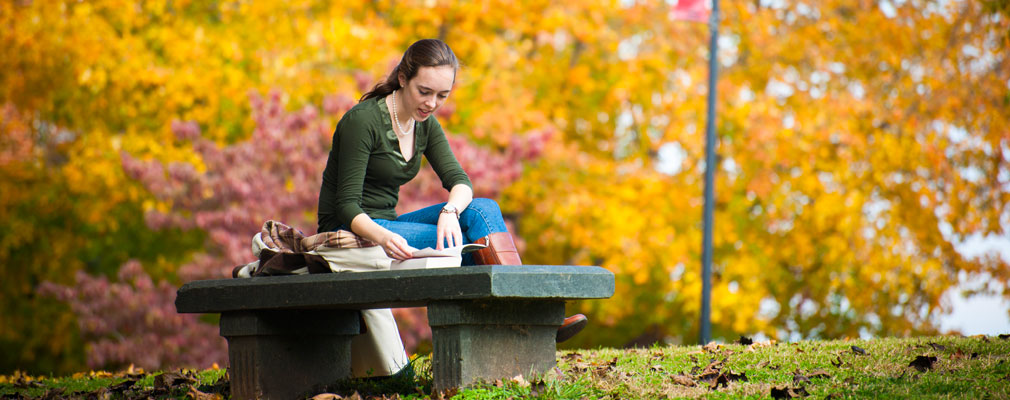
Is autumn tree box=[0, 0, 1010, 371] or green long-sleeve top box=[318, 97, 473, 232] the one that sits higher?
autumn tree box=[0, 0, 1010, 371]

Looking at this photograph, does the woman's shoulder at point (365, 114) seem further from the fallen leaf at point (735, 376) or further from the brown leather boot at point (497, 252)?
the fallen leaf at point (735, 376)

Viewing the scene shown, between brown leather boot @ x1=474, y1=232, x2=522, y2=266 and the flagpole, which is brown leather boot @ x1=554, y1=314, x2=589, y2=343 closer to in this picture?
brown leather boot @ x1=474, y1=232, x2=522, y2=266

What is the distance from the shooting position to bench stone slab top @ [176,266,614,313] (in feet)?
13.1

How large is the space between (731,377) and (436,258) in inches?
59.6

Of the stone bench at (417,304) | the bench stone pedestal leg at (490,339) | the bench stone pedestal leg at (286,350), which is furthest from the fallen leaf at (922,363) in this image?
the bench stone pedestal leg at (286,350)

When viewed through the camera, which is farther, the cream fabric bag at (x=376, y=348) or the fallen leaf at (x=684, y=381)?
the cream fabric bag at (x=376, y=348)

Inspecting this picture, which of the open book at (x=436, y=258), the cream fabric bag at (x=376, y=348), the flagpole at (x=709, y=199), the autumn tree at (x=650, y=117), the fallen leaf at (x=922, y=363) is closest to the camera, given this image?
the open book at (x=436, y=258)

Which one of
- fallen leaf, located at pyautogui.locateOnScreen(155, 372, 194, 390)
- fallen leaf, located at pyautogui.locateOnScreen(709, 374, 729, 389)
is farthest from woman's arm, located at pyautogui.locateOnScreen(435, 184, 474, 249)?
fallen leaf, located at pyautogui.locateOnScreen(155, 372, 194, 390)

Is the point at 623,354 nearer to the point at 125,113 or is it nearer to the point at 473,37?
the point at 473,37

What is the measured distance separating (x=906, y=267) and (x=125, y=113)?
38.9 ft

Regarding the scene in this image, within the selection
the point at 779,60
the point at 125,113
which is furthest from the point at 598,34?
the point at 125,113

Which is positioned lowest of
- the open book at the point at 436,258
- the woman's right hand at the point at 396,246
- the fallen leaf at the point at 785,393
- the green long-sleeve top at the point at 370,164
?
the fallen leaf at the point at 785,393

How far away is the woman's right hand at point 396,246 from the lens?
4.27 m

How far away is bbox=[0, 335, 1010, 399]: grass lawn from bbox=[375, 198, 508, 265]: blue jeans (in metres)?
0.69
